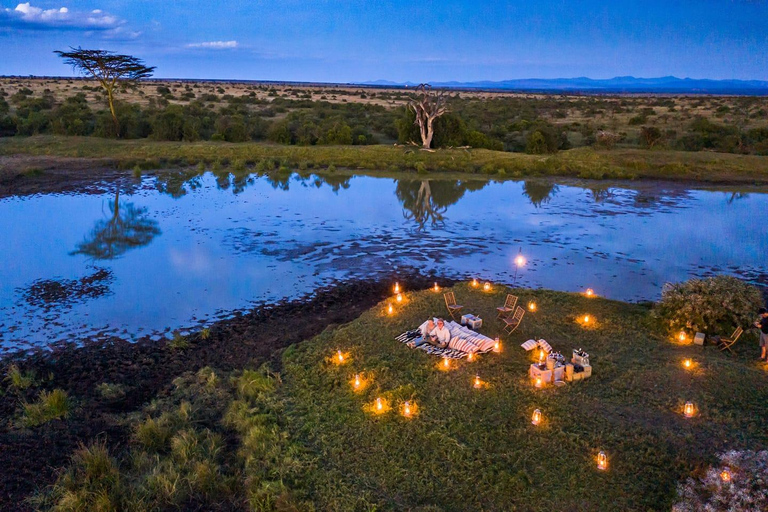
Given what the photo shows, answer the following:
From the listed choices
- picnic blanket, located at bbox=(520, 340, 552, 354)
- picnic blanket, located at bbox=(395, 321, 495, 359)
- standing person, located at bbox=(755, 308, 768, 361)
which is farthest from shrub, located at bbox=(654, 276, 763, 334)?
picnic blanket, located at bbox=(395, 321, 495, 359)

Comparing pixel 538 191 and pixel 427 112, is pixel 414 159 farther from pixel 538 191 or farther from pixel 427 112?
pixel 538 191

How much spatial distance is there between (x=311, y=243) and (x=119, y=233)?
824 cm

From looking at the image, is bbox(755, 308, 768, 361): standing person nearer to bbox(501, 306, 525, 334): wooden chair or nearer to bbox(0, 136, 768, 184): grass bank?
bbox(501, 306, 525, 334): wooden chair

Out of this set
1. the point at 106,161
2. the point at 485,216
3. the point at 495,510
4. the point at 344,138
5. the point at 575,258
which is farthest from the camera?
the point at 344,138

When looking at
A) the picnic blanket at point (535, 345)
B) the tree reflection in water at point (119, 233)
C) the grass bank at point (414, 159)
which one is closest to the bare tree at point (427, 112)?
the grass bank at point (414, 159)

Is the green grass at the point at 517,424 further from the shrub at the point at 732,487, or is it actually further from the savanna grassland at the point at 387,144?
the savanna grassland at the point at 387,144

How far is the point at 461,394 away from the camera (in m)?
9.88

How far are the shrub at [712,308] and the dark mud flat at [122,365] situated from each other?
682 centimetres

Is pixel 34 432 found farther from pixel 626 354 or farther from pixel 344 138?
pixel 344 138

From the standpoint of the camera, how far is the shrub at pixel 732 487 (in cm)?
663

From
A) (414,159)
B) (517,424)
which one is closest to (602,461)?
(517,424)

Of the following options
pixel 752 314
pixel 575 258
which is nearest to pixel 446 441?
pixel 752 314

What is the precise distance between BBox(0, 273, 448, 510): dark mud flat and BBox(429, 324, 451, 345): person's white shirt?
3162mm

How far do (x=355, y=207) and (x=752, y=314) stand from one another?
58.7 ft
